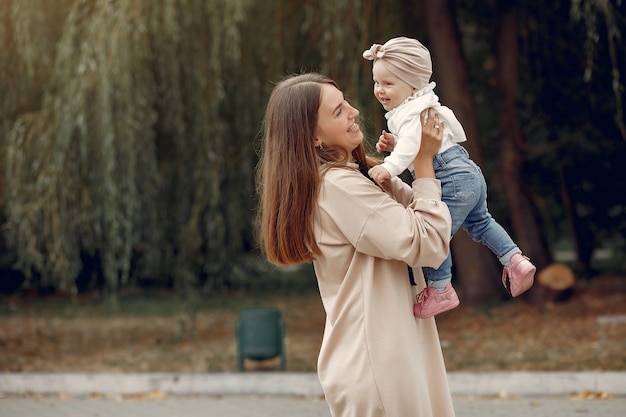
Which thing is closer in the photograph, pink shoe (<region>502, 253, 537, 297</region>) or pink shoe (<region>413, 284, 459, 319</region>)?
pink shoe (<region>413, 284, 459, 319</region>)

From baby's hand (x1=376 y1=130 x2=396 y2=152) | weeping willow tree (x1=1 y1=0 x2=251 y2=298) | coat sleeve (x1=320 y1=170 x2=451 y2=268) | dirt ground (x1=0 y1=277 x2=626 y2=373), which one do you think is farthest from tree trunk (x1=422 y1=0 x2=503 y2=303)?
coat sleeve (x1=320 y1=170 x2=451 y2=268)

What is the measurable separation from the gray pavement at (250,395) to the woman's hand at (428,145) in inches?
172

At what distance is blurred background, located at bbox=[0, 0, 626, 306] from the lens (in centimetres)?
954

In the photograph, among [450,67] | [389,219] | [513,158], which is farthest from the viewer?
[513,158]

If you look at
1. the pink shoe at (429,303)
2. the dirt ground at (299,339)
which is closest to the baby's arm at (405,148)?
the pink shoe at (429,303)

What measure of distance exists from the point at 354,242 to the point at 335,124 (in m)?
0.40

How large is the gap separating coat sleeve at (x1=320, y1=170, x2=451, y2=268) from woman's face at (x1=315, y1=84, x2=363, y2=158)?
14 centimetres

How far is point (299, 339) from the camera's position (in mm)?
12172

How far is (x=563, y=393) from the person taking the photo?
795 centimetres

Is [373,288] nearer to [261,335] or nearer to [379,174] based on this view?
[379,174]

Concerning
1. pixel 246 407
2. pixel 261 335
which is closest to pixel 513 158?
pixel 261 335

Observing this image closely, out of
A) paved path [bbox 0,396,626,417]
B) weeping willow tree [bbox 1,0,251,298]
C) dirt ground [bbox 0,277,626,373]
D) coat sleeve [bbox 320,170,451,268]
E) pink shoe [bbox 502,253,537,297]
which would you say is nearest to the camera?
coat sleeve [bbox 320,170,451,268]

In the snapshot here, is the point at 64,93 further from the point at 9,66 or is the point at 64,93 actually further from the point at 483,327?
the point at 483,327

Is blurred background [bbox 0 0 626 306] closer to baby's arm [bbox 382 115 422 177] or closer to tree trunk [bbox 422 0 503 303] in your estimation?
tree trunk [bbox 422 0 503 303]
